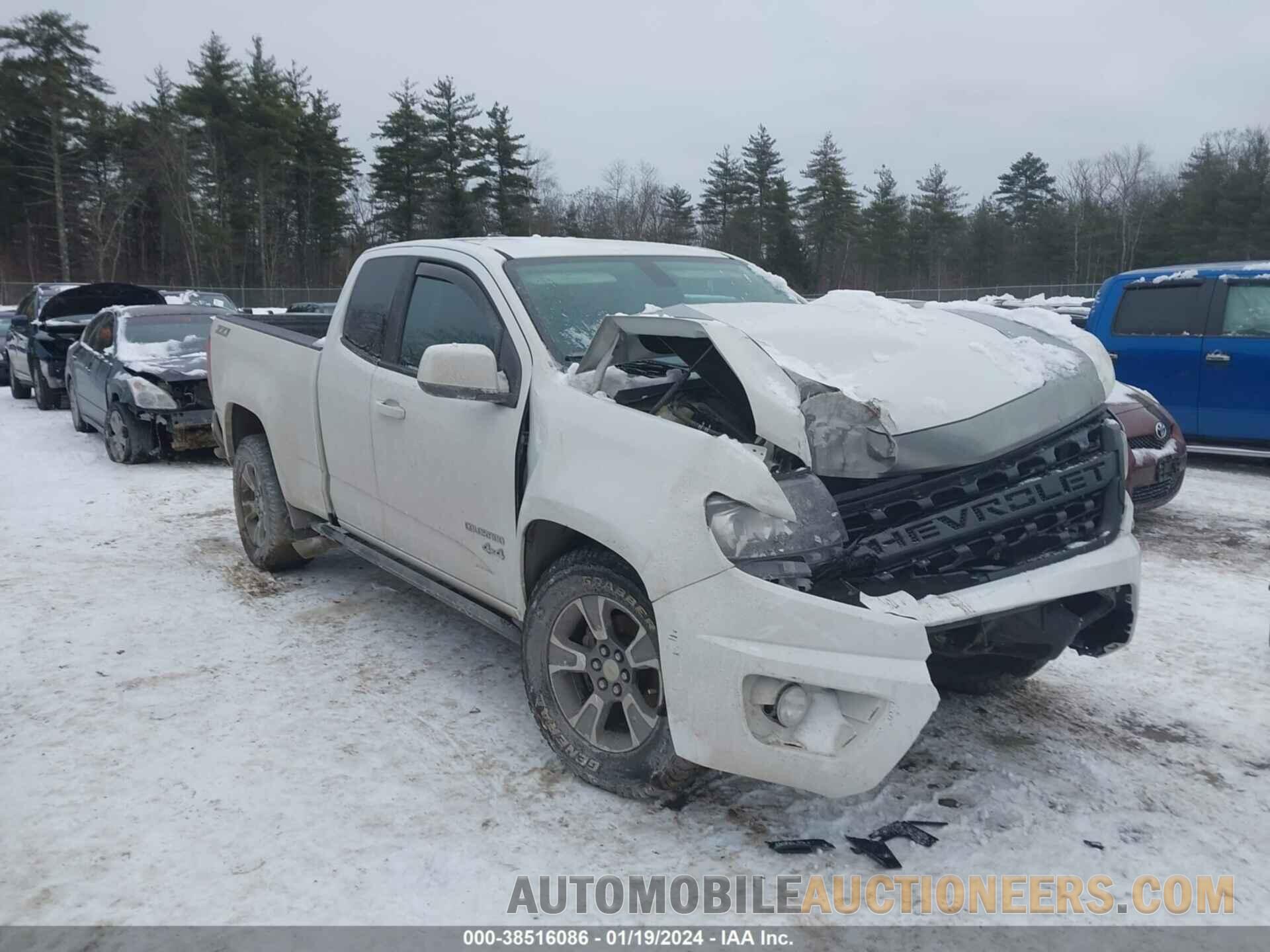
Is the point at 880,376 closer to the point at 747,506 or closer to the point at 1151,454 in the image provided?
the point at 747,506

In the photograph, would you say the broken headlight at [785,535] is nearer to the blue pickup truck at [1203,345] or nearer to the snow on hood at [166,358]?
the blue pickup truck at [1203,345]

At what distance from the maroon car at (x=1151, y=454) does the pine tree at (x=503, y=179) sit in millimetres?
41215

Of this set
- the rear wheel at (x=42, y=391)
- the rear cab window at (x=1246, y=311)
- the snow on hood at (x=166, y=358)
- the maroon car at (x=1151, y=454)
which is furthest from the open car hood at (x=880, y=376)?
the rear wheel at (x=42, y=391)

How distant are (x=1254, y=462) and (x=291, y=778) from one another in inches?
390

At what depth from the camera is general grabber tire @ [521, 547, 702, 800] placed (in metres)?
3.12

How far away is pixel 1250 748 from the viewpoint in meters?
3.68

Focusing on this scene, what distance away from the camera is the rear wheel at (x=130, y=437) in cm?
1003

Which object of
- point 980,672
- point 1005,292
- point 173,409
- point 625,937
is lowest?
point 625,937

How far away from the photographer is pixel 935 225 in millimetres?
53406

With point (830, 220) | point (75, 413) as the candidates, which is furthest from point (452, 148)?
point (75, 413)

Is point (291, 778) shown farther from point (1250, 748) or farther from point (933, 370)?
point (1250, 748)

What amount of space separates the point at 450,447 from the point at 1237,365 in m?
8.00

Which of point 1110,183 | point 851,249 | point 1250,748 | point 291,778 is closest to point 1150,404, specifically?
point 1250,748

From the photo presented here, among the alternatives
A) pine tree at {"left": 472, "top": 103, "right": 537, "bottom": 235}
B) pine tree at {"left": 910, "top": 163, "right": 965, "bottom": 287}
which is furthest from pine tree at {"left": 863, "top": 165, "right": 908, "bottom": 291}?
pine tree at {"left": 472, "top": 103, "right": 537, "bottom": 235}
